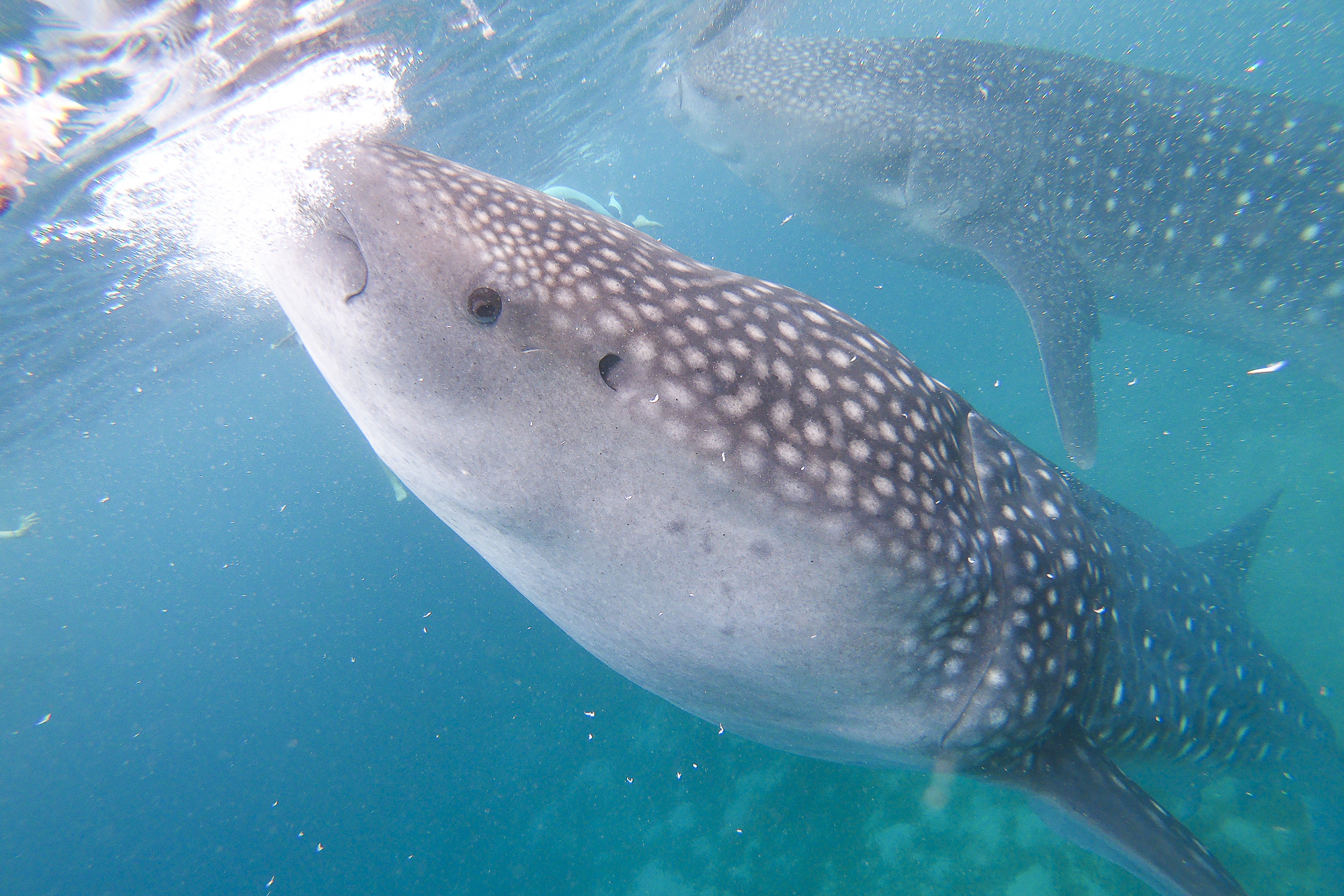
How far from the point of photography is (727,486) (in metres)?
1.90

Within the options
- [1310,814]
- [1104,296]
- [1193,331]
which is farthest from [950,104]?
[1310,814]

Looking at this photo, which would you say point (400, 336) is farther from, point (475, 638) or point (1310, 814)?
point (475, 638)

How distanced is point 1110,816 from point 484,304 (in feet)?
11.5

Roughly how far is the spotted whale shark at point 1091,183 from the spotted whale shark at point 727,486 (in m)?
4.56

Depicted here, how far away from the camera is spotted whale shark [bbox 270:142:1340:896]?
1.71 m

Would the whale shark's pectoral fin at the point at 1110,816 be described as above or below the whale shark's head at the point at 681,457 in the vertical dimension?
below

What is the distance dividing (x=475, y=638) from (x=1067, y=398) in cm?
→ 1585

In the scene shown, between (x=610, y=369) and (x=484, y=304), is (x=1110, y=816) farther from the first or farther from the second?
(x=484, y=304)

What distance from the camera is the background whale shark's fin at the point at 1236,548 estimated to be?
5027 millimetres

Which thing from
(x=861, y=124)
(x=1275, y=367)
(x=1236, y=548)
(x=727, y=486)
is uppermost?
(x=727, y=486)

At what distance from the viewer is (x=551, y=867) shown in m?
9.20

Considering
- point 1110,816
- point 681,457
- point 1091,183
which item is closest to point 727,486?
point 681,457

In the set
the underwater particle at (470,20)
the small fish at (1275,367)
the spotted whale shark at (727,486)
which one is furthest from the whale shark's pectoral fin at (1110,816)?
the underwater particle at (470,20)

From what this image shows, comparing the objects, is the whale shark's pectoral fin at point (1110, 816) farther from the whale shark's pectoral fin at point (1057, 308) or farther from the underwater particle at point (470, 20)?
the underwater particle at point (470, 20)
